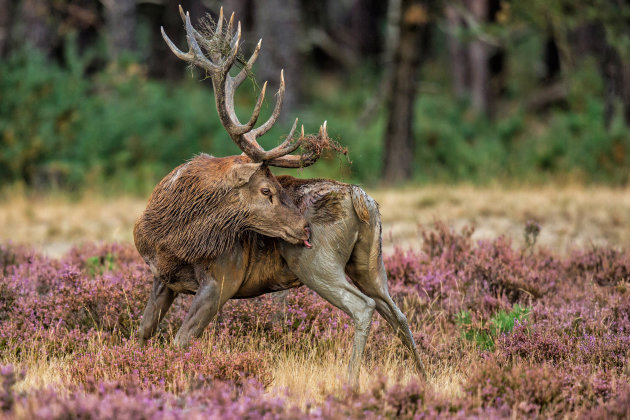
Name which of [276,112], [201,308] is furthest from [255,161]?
[201,308]

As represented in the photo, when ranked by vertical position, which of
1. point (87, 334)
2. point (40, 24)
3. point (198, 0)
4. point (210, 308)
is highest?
point (198, 0)

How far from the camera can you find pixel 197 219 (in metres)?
5.26

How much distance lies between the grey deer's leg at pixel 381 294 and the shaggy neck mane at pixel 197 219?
0.86 metres

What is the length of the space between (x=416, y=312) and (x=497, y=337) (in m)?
0.99

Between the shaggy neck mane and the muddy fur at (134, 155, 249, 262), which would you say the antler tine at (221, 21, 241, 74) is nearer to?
the muddy fur at (134, 155, 249, 262)

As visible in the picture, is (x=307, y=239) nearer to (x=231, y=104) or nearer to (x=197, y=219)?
(x=197, y=219)

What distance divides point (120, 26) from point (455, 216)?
12.1 meters

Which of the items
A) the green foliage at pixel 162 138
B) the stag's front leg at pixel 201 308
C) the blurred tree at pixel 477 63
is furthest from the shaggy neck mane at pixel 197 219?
the blurred tree at pixel 477 63

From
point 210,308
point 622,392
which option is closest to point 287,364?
point 210,308

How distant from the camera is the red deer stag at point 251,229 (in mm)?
5188

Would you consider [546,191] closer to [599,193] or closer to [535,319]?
[599,193]

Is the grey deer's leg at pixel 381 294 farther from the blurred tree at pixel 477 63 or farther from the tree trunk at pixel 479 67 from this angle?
the tree trunk at pixel 479 67

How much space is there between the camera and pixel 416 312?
278 inches

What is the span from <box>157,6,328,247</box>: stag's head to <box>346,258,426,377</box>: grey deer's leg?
0.48 m
